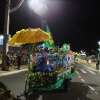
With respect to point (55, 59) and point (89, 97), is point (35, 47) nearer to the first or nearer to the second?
point (55, 59)

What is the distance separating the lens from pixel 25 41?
1583 centimetres

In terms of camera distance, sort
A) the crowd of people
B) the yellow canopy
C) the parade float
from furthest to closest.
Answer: the crowd of people, the parade float, the yellow canopy

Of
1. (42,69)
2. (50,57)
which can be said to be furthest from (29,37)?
(50,57)

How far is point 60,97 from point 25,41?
2658 mm

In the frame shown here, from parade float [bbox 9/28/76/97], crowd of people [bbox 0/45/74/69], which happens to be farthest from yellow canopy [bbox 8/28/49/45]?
crowd of people [bbox 0/45/74/69]

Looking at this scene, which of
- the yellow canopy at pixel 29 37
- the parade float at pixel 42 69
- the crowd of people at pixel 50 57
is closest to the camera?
the yellow canopy at pixel 29 37

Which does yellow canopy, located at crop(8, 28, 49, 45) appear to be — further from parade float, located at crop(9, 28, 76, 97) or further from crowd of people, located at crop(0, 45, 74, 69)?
crowd of people, located at crop(0, 45, 74, 69)

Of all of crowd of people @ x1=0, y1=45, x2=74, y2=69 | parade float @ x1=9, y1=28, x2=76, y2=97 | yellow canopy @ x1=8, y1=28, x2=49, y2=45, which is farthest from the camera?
crowd of people @ x1=0, y1=45, x2=74, y2=69

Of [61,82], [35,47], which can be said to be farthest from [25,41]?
[61,82]

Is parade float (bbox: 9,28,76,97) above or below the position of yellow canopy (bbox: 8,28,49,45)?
below

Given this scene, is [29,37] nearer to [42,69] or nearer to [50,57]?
[42,69]

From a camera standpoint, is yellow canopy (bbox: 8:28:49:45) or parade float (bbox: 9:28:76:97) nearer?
yellow canopy (bbox: 8:28:49:45)

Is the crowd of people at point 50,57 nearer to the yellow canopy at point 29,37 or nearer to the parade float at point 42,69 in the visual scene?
the parade float at point 42,69

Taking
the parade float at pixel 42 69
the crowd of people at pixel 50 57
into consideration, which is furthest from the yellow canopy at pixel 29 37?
the crowd of people at pixel 50 57
